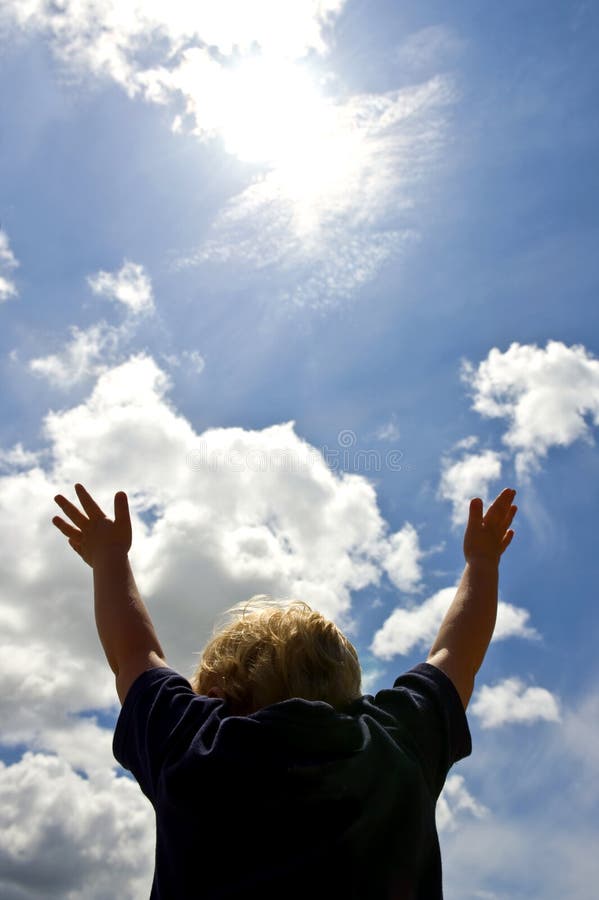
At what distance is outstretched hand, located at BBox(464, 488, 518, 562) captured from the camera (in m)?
5.83

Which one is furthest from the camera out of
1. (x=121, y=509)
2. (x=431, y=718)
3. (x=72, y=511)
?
(x=72, y=511)

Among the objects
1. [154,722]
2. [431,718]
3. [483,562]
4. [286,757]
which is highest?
[483,562]

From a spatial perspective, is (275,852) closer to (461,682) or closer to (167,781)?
(167,781)

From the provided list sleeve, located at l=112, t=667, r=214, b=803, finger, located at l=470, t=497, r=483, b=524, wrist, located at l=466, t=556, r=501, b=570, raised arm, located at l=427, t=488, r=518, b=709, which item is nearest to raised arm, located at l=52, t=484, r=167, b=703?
sleeve, located at l=112, t=667, r=214, b=803

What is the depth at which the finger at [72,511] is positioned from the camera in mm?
5727

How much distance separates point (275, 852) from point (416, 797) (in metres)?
0.78

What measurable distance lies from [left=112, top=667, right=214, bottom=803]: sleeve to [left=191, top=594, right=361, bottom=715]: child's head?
25 cm

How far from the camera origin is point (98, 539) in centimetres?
552

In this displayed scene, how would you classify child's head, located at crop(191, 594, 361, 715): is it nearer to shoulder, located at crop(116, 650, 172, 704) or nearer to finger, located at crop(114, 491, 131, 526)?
shoulder, located at crop(116, 650, 172, 704)

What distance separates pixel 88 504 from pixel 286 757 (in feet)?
9.79

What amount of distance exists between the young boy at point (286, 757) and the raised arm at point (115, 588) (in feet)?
0.06

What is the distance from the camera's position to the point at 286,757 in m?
3.55

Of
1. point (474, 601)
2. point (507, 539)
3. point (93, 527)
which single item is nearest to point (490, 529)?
point (507, 539)

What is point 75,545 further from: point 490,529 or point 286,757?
point 490,529
